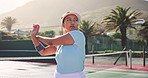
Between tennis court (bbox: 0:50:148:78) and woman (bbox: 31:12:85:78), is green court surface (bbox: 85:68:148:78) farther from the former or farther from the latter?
woman (bbox: 31:12:85:78)

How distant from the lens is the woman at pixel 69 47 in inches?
84.8

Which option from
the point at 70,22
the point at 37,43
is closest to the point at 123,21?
the point at 70,22

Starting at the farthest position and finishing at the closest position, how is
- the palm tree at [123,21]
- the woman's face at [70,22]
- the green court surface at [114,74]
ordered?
1. the palm tree at [123,21]
2. the green court surface at [114,74]
3. the woman's face at [70,22]

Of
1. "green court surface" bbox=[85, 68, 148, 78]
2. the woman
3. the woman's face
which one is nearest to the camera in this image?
the woman

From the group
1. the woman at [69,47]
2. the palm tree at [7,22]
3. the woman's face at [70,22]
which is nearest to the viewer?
the woman at [69,47]

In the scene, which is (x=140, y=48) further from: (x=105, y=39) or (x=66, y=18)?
(x=66, y=18)

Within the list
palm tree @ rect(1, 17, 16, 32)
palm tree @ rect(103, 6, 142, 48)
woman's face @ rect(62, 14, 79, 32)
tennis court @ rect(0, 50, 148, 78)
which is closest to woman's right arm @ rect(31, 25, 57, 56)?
woman's face @ rect(62, 14, 79, 32)

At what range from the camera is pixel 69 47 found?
218 cm

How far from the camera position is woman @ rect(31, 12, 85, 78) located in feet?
7.07

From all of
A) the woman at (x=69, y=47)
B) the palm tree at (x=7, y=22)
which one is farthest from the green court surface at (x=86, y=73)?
the palm tree at (x=7, y=22)

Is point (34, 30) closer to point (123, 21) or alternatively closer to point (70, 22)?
point (70, 22)

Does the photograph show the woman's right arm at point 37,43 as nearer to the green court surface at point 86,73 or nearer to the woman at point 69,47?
the woman at point 69,47

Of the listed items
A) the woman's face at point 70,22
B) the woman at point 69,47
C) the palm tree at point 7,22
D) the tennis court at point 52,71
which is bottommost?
the tennis court at point 52,71

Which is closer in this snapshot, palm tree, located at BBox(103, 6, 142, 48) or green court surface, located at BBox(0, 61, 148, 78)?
green court surface, located at BBox(0, 61, 148, 78)
